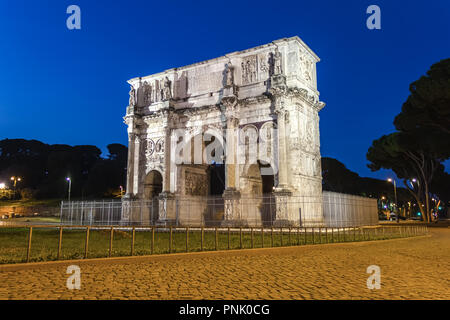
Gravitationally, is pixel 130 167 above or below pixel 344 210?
above

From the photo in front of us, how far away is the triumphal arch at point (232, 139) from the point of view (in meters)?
20.9

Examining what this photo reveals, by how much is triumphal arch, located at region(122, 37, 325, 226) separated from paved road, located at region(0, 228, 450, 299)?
38.9ft

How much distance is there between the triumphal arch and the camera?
20.9 meters

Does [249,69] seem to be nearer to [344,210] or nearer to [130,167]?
[344,210]

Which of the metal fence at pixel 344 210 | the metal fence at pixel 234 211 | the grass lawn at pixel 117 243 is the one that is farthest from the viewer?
the metal fence at pixel 344 210

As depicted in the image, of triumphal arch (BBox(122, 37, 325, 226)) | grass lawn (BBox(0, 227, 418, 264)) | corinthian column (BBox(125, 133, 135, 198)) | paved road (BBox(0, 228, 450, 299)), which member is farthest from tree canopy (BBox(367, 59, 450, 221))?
corinthian column (BBox(125, 133, 135, 198))

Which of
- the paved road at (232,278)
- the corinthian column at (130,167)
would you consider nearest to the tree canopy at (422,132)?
the paved road at (232,278)

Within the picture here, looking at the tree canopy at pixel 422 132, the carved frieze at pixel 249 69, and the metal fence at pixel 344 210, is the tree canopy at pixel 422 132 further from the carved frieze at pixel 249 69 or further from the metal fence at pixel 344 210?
the carved frieze at pixel 249 69

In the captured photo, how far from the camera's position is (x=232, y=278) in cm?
579

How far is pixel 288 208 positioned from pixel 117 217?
12.5 m

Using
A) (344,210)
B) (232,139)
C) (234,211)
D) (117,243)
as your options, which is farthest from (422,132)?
(117,243)

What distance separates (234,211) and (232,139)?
4419 mm

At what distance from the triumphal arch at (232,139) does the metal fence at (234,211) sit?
0.07 meters
